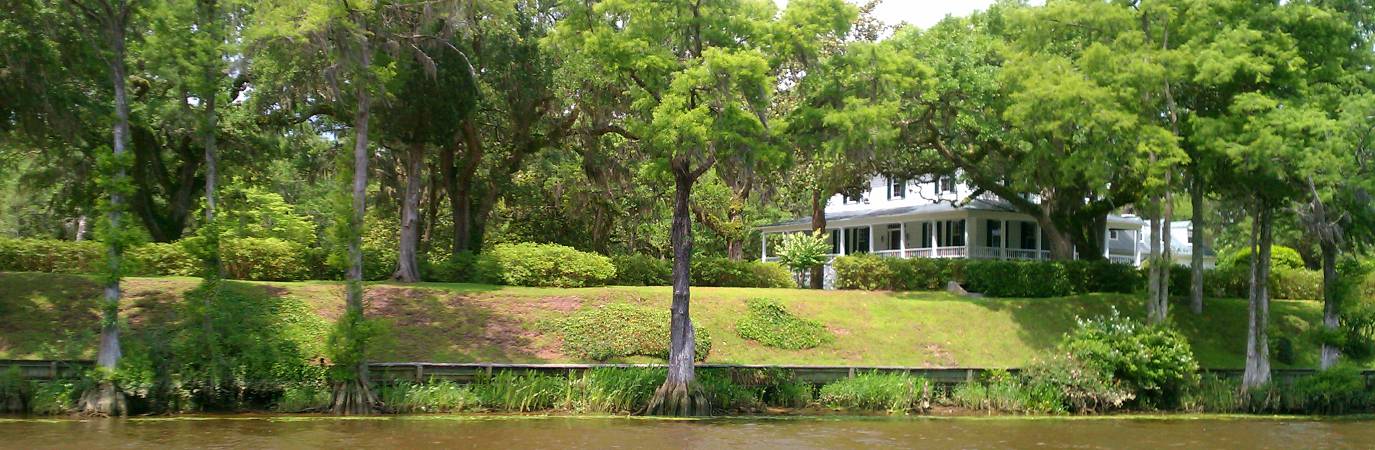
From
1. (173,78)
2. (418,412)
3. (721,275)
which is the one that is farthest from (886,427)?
(173,78)

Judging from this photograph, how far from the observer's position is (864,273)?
37.8 metres

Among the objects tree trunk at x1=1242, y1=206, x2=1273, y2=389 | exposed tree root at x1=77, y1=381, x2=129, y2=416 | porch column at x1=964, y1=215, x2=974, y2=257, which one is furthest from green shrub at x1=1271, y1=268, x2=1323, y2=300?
exposed tree root at x1=77, y1=381, x2=129, y2=416

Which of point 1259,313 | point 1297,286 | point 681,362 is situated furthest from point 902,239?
point 681,362

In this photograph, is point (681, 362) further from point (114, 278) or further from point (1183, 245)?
point (1183, 245)

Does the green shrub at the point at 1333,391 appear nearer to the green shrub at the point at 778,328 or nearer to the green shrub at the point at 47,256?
the green shrub at the point at 778,328

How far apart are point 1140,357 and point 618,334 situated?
1305 cm

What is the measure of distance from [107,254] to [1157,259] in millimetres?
26683

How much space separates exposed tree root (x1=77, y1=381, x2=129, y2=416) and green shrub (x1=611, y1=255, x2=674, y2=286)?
16.2m

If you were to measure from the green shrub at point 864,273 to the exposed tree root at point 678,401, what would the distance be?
15210mm

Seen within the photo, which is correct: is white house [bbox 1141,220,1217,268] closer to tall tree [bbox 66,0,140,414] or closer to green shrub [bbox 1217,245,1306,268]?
green shrub [bbox 1217,245,1306,268]

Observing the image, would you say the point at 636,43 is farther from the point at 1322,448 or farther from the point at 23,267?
the point at 23,267

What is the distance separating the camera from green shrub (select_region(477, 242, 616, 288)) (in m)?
32.9

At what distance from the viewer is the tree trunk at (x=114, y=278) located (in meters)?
21.7

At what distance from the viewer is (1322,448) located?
20172mm
